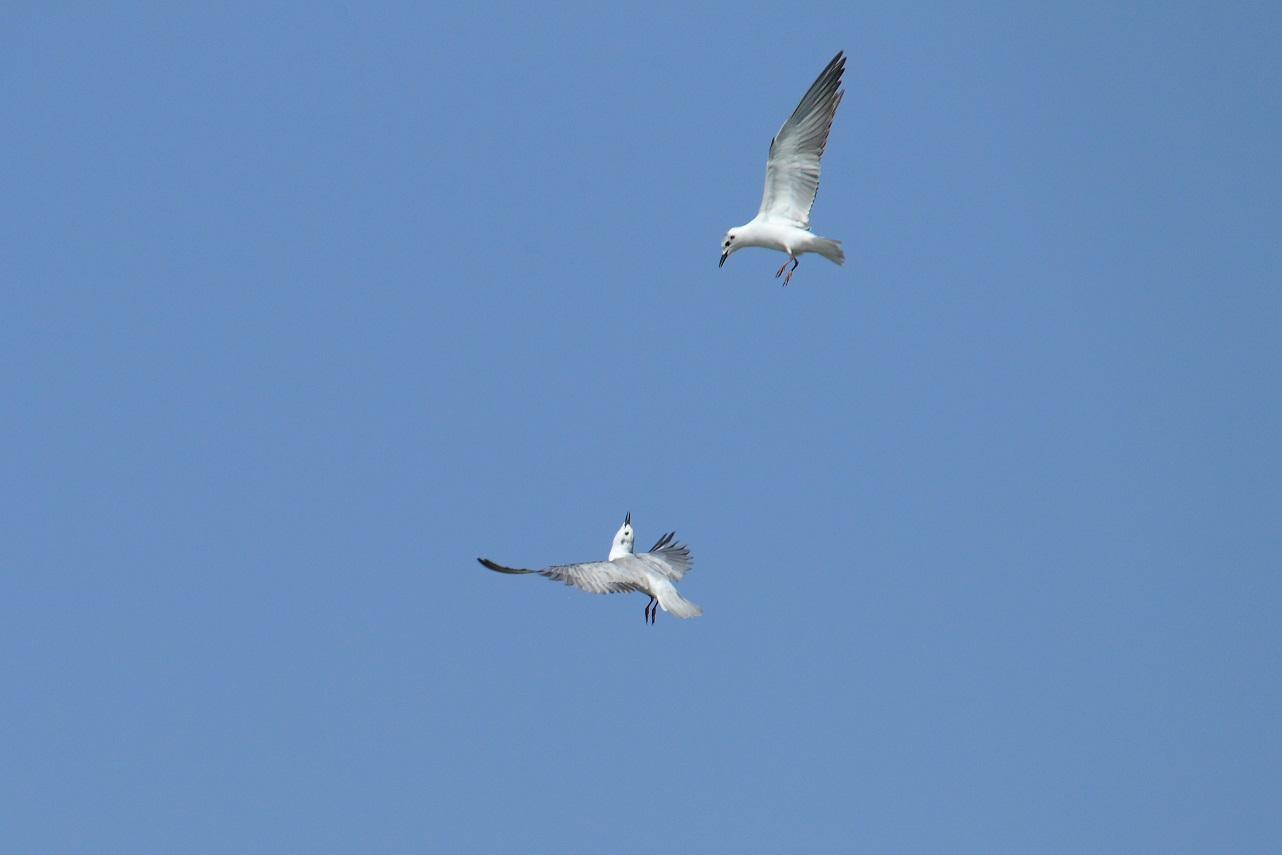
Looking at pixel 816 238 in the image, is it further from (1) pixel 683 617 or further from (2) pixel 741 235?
(1) pixel 683 617

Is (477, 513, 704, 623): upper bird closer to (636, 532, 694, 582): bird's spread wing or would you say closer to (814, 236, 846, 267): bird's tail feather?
(636, 532, 694, 582): bird's spread wing

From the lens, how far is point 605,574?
24.4 m

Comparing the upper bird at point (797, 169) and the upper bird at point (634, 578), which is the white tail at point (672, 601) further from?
the upper bird at point (797, 169)

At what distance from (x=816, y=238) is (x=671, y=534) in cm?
646

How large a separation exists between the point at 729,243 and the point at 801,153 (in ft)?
6.22

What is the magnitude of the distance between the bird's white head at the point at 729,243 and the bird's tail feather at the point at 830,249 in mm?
1870

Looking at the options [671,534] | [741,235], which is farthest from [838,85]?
[671,534]

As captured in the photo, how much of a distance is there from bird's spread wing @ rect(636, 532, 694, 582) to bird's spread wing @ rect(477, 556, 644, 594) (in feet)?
2.96

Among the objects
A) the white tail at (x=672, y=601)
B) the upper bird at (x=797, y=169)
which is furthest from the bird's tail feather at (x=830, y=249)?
the white tail at (x=672, y=601)

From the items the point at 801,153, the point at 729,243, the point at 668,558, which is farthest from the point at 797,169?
the point at 668,558

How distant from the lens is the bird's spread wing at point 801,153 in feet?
82.4

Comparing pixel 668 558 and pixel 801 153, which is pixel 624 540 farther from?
pixel 801 153

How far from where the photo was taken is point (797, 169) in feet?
83.2

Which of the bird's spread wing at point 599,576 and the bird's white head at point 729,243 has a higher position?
the bird's white head at point 729,243
